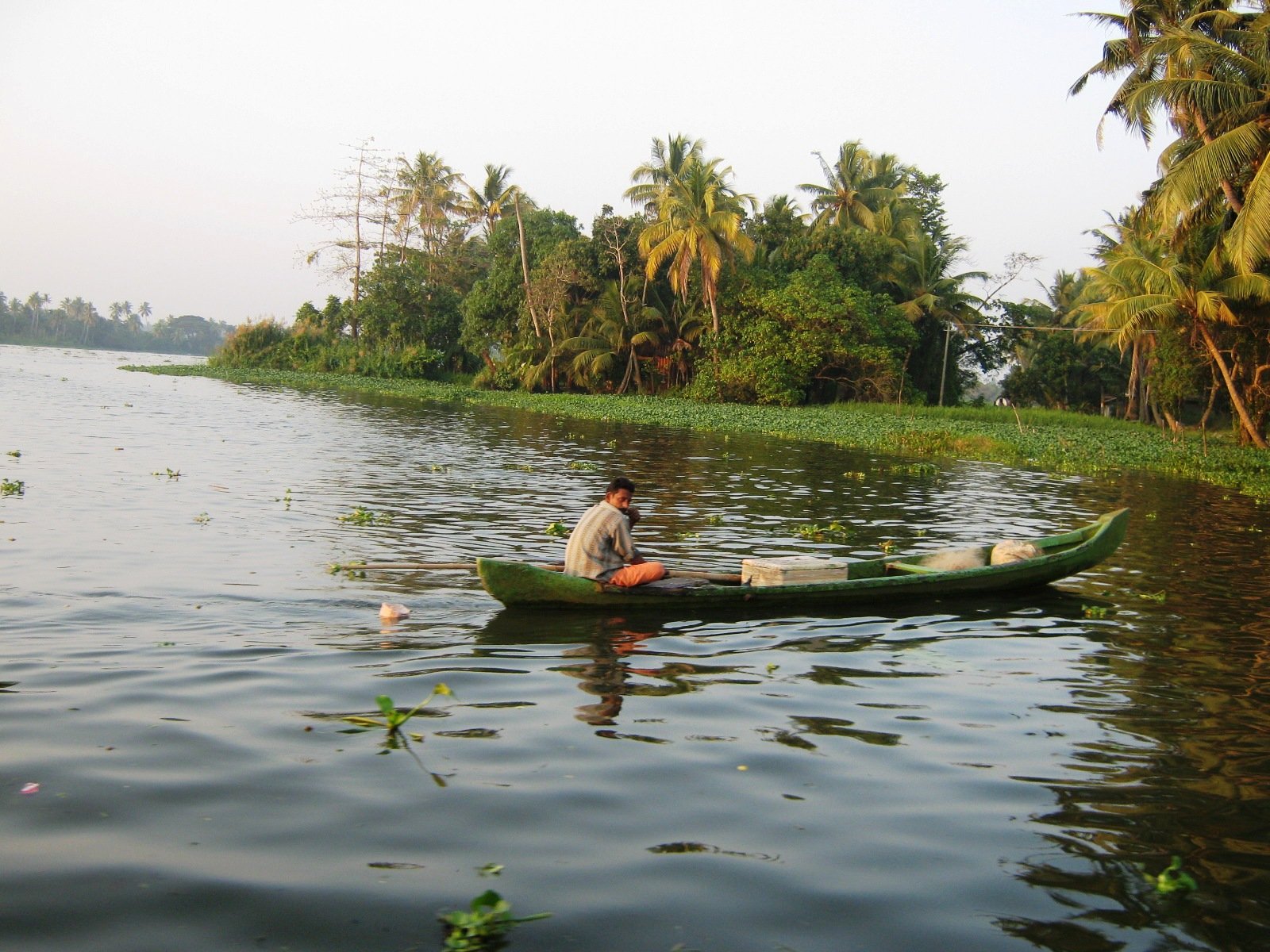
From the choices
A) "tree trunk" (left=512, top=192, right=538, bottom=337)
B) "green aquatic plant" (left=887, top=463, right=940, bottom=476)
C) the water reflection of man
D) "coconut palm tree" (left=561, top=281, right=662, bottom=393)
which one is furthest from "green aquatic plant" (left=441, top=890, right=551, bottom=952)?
"tree trunk" (left=512, top=192, right=538, bottom=337)

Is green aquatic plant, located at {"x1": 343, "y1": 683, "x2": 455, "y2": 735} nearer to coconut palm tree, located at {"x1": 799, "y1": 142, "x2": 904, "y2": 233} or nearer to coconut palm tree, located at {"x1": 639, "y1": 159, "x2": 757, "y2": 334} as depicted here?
coconut palm tree, located at {"x1": 639, "y1": 159, "x2": 757, "y2": 334}

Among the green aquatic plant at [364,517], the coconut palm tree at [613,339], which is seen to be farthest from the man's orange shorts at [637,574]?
the coconut palm tree at [613,339]

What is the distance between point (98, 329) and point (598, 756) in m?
151

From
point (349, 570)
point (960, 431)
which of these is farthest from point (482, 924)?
point (960, 431)

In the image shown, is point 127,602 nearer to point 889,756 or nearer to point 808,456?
point 889,756

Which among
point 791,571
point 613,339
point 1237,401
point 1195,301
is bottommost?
point 791,571

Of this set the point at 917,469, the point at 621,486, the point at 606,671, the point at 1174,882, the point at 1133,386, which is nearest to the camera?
the point at 1174,882

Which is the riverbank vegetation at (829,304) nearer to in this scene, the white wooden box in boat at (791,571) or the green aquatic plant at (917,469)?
the green aquatic plant at (917,469)

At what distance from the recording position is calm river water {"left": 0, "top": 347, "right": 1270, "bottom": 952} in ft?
13.0

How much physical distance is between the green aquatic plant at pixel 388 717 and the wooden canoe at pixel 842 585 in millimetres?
2339

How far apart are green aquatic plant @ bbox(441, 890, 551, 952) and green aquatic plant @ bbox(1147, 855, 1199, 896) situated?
2.46 m

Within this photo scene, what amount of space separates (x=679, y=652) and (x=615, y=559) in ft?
4.24

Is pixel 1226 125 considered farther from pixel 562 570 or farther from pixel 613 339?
pixel 613 339

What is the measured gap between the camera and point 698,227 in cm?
3803
